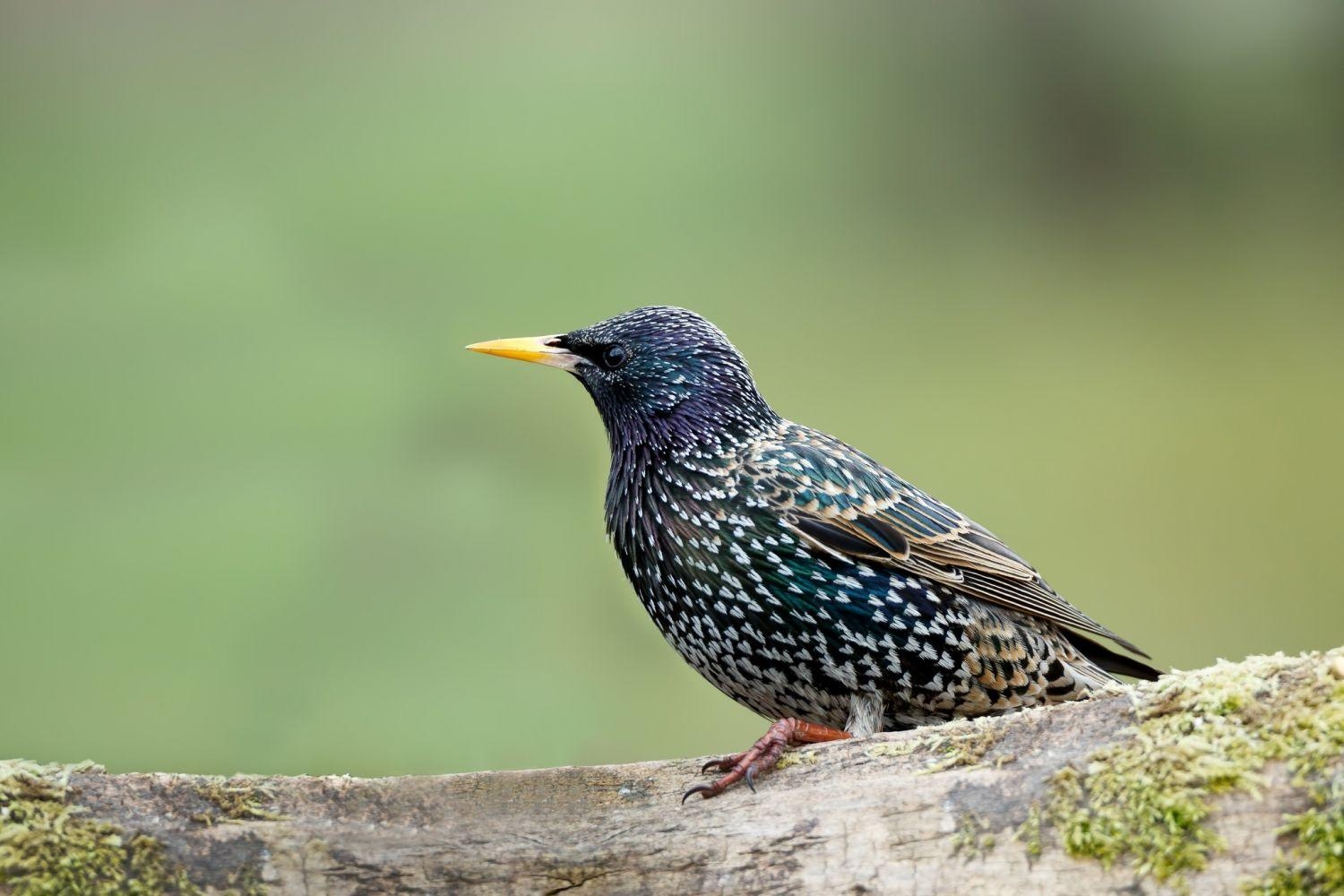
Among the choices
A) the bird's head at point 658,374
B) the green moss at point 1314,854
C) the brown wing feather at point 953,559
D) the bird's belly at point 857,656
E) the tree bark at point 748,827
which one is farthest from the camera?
the bird's head at point 658,374

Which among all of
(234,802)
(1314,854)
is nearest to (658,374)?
(234,802)

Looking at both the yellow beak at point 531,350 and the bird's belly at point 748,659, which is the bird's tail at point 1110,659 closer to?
the bird's belly at point 748,659

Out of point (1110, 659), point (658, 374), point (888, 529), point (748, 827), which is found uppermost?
point (658, 374)

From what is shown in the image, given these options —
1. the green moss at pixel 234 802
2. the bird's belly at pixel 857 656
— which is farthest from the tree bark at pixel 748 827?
the bird's belly at pixel 857 656

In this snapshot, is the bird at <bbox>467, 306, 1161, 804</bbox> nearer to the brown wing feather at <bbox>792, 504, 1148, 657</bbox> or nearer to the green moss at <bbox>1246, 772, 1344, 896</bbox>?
the brown wing feather at <bbox>792, 504, 1148, 657</bbox>

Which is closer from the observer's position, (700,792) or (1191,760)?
(1191,760)

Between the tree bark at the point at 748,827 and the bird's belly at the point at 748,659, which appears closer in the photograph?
the tree bark at the point at 748,827

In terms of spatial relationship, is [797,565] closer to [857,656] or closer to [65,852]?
[857,656]

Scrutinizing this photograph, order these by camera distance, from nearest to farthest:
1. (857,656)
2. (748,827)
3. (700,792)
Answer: (748,827)
(700,792)
(857,656)
